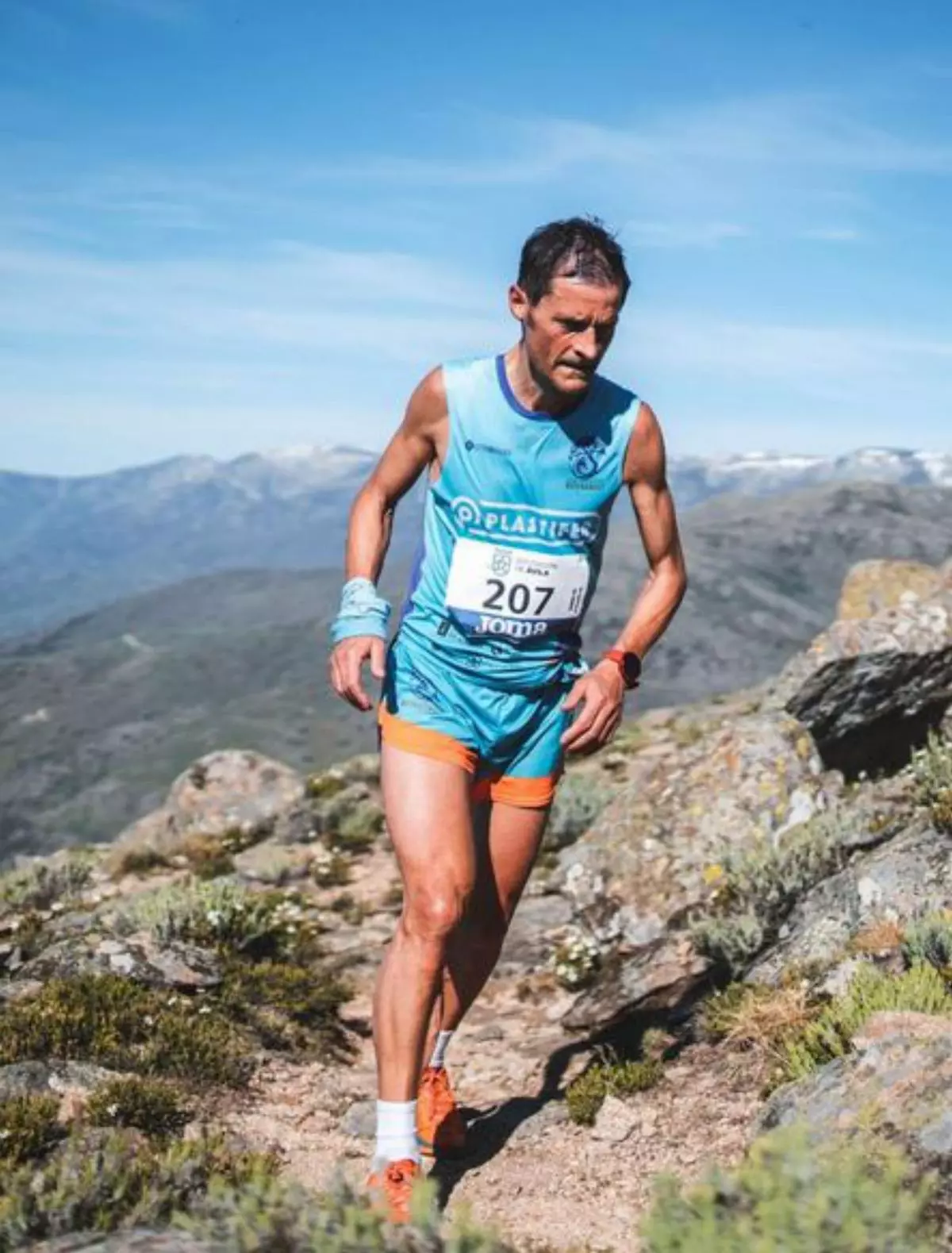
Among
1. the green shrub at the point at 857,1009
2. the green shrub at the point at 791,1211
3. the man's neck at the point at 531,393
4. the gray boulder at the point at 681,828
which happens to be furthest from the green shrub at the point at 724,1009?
the man's neck at the point at 531,393

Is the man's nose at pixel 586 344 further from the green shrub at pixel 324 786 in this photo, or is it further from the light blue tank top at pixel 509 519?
the green shrub at pixel 324 786

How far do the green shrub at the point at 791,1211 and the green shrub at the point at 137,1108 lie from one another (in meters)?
3.18

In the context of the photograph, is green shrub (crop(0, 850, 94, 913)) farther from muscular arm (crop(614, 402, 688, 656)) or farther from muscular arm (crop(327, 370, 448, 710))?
muscular arm (crop(614, 402, 688, 656))

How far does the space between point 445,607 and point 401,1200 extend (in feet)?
7.31

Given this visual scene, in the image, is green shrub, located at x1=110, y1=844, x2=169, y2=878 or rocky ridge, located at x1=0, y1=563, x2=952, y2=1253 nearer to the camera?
rocky ridge, located at x1=0, y1=563, x2=952, y2=1253

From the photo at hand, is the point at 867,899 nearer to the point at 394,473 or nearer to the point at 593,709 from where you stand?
the point at 593,709

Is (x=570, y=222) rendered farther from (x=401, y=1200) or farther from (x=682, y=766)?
(x=682, y=766)

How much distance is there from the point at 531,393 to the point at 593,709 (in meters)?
1.30

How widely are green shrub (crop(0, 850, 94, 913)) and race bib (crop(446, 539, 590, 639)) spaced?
8523 mm

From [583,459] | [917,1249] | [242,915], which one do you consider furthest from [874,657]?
[917,1249]

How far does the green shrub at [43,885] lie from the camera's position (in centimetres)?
1263

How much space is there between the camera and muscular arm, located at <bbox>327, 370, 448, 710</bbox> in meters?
4.68

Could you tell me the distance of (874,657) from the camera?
35.0ft

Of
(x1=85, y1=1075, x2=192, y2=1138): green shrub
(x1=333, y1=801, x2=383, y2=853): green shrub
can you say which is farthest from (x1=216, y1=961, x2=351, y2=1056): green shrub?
(x1=333, y1=801, x2=383, y2=853): green shrub
